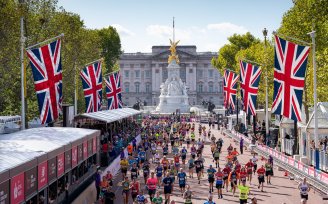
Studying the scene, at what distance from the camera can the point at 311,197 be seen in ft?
71.4

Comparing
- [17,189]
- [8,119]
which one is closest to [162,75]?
[8,119]

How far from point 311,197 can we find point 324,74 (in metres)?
11.6

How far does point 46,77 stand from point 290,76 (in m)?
11.1

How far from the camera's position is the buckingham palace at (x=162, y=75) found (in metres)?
147

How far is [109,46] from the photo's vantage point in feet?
255

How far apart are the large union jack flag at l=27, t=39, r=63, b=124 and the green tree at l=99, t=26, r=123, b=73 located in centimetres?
5285

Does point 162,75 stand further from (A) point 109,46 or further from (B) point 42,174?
(B) point 42,174

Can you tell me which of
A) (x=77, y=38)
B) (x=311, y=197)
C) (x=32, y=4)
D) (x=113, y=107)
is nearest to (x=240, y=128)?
(x=113, y=107)

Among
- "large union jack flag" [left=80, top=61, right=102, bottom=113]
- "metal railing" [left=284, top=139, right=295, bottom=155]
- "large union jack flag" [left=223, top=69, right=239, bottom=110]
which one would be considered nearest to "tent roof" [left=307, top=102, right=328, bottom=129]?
"metal railing" [left=284, top=139, right=295, bottom=155]

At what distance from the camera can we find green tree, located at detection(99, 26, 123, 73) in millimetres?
76750

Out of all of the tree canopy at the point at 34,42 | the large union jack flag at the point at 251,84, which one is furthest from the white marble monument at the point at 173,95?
the large union jack flag at the point at 251,84

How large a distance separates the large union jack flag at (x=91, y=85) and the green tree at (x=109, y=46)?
41.4m

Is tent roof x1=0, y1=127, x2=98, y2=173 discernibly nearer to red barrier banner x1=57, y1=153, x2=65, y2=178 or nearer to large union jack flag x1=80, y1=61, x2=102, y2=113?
red barrier banner x1=57, y1=153, x2=65, y2=178

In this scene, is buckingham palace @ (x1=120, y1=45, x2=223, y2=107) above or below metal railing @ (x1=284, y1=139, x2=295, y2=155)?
above
